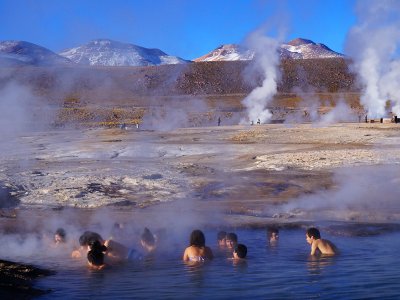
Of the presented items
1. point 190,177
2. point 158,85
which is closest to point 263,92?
point 158,85

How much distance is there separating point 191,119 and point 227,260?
121 ft

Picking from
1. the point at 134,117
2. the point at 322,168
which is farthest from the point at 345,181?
the point at 134,117

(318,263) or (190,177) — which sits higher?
(190,177)

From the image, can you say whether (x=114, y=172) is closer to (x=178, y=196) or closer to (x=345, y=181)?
(x=178, y=196)

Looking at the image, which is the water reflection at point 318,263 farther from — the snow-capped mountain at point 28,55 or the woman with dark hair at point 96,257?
the snow-capped mountain at point 28,55

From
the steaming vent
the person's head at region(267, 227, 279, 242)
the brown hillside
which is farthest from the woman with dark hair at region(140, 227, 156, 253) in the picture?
the brown hillside

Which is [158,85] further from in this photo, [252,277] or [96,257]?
[252,277]

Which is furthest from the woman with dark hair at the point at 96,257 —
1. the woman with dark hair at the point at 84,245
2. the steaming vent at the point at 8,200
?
the steaming vent at the point at 8,200

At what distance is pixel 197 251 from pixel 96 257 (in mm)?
1182

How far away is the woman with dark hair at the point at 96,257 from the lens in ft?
22.9

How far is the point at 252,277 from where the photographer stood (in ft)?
21.6

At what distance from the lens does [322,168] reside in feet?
54.7

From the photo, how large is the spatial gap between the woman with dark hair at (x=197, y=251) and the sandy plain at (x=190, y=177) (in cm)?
260

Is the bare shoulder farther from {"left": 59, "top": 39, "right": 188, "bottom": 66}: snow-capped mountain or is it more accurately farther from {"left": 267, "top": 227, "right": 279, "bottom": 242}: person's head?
{"left": 59, "top": 39, "right": 188, "bottom": 66}: snow-capped mountain
